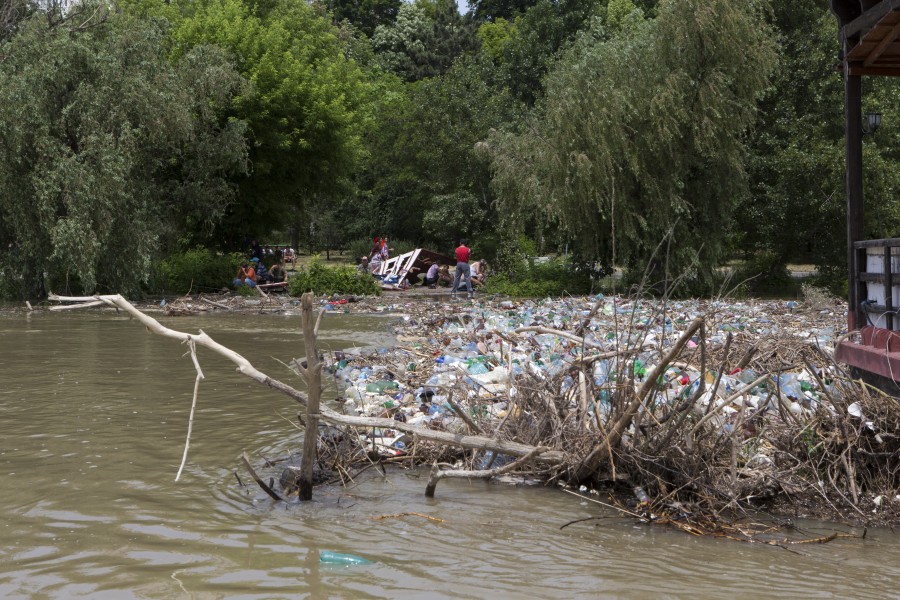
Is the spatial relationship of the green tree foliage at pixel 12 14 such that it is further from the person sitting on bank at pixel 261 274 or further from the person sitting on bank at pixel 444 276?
the person sitting on bank at pixel 444 276

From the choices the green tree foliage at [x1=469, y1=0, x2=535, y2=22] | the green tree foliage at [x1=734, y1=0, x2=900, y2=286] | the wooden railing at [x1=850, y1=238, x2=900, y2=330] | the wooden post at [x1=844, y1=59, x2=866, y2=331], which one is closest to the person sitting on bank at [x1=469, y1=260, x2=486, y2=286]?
the green tree foliage at [x1=734, y1=0, x2=900, y2=286]

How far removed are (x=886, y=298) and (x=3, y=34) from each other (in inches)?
1002

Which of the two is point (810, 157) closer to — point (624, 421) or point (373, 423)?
point (624, 421)

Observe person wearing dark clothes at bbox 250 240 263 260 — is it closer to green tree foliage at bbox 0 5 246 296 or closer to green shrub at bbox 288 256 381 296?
green shrub at bbox 288 256 381 296

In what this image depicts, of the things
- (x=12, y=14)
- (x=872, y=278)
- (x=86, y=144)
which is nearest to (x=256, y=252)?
(x=12, y=14)

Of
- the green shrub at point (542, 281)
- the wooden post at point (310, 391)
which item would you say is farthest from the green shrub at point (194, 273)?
the wooden post at point (310, 391)

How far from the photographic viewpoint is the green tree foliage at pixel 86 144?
21.5 m

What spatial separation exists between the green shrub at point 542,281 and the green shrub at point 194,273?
7.77 meters

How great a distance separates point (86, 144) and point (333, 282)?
24.9ft

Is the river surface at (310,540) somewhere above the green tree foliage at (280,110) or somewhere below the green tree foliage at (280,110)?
below

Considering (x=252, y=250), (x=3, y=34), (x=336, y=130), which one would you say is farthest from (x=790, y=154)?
(x=3, y=34)

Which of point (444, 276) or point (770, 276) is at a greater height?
point (444, 276)

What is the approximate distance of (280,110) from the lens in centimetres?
3062

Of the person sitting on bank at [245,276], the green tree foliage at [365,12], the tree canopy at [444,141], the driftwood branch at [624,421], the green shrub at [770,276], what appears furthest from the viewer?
the green tree foliage at [365,12]
